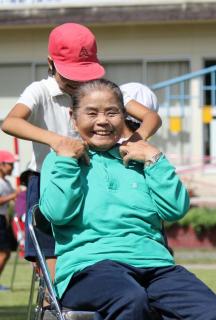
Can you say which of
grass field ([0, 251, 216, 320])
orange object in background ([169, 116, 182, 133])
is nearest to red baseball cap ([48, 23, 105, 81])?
grass field ([0, 251, 216, 320])

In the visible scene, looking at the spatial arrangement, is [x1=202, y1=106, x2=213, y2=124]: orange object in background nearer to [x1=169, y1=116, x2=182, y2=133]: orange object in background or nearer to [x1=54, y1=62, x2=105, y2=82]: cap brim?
[x1=169, y1=116, x2=182, y2=133]: orange object in background

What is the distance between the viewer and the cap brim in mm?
5938

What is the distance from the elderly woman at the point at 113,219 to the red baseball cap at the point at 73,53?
1.69ft

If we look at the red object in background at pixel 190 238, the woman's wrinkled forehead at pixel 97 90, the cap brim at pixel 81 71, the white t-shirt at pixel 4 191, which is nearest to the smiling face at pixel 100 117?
the woman's wrinkled forehead at pixel 97 90

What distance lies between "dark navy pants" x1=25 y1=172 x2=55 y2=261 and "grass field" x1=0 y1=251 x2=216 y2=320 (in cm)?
138

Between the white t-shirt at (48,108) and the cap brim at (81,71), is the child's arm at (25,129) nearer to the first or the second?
the white t-shirt at (48,108)

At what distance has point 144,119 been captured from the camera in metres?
5.98

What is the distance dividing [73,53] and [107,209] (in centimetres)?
117

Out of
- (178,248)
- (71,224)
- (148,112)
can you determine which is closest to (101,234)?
(71,224)

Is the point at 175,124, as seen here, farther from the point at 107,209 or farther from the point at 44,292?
the point at 107,209

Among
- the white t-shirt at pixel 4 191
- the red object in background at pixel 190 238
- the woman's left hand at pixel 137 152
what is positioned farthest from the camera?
the red object in background at pixel 190 238

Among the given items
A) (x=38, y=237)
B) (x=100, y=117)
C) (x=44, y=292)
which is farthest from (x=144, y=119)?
(x=44, y=292)

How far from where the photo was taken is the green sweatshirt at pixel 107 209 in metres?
5.17

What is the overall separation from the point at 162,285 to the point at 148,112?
129 cm
